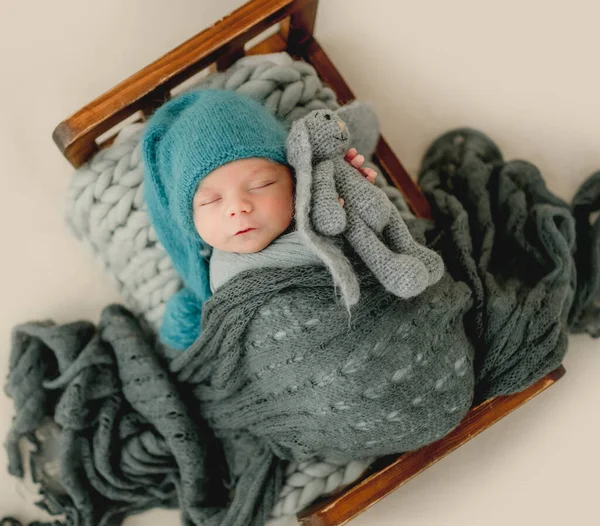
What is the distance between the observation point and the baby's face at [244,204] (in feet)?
2.38

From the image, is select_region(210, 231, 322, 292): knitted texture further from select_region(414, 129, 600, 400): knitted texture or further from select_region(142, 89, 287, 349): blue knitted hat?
select_region(414, 129, 600, 400): knitted texture

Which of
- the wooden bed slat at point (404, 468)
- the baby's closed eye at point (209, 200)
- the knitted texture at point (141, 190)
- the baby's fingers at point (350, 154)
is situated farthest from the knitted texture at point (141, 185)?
the wooden bed slat at point (404, 468)

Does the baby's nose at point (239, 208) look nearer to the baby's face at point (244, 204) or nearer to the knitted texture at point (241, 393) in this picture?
the baby's face at point (244, 204)

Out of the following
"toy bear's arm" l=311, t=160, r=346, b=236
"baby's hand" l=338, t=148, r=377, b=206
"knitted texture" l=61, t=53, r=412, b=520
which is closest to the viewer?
"toy bear's arm" l=311, t=160, r=346, b=236

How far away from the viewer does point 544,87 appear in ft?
3.81

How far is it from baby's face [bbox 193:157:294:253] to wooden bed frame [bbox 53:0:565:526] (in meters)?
0.23

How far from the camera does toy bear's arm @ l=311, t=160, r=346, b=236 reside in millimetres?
682

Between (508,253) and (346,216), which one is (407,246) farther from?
(508,253)

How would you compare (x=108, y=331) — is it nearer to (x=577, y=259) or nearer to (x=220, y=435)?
(x=220, y=435)

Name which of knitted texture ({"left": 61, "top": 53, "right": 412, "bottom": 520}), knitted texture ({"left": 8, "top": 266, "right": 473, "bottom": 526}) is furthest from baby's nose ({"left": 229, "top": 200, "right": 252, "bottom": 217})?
knitted texture ({"left": 61, "top": 53, "right": 412, "bottom": 520})

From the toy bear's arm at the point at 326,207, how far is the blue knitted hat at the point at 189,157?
0.09 meters

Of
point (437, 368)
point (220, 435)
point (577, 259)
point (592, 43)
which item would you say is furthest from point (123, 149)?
point (592, 43)

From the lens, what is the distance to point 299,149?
731mm

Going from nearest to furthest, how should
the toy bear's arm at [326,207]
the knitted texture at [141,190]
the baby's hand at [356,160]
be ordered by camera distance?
1. the toy bear's arm at [326,207]
2. the baby's hand at [356,160]
3. the knitted texture at [141,190]
